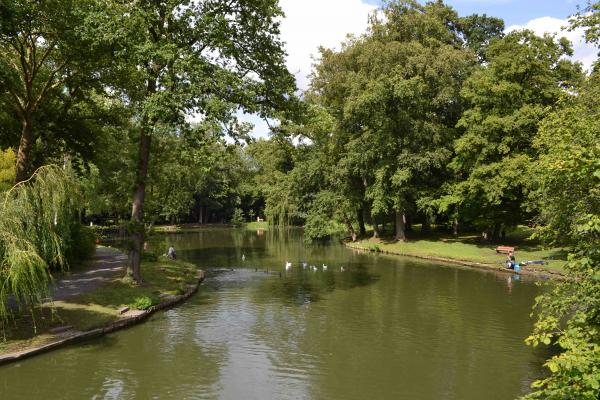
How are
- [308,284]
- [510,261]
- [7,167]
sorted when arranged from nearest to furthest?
[7,167] < [308,284] < [510,261]

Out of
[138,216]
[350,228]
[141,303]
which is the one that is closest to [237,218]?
[350,228]

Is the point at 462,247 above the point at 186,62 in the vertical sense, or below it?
below

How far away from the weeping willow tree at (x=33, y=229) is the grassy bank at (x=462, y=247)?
30538mm

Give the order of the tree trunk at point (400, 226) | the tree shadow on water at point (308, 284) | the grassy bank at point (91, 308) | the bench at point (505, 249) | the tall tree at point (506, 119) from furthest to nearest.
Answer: the tree trunk at point (400, 226), the tall tree at point (506, 119), the bench at point (505, 249), the tree shadow on water at point (308, 284), the grassy bank at point (91, 308)

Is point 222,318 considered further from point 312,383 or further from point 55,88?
point 55,88

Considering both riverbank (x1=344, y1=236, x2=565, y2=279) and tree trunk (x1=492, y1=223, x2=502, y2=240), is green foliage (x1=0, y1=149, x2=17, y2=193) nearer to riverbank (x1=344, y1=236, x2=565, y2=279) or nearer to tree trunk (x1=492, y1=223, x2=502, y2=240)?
riverbank (x1=344, y1=236, x2=565, y2=279)

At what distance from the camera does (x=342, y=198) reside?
179 ft

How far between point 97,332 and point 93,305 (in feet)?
8.63

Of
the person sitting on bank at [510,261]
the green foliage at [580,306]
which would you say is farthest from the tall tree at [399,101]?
the green foliage at [580,306]

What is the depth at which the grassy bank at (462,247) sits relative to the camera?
38656mm

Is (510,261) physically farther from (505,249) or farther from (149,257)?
(149,257)

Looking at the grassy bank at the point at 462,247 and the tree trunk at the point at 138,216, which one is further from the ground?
the tree trunk at the point at 138,216

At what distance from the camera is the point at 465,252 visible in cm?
4284

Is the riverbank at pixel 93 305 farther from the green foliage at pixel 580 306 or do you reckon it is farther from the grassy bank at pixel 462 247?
the grassy bank at pixel 462 247
